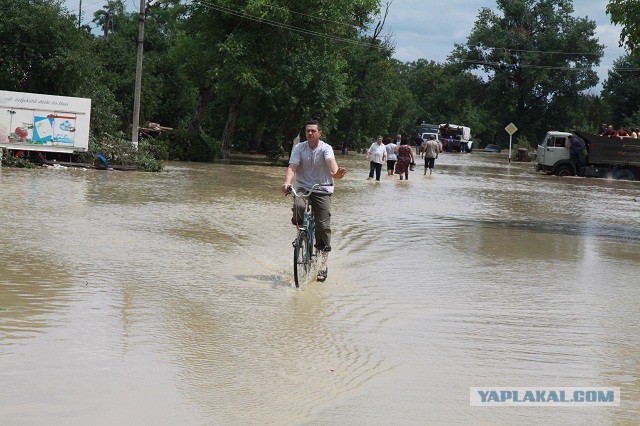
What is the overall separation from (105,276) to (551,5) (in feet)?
260

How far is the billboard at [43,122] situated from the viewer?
2655cm

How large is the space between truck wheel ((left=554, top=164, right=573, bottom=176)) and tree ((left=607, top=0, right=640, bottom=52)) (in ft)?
85.0

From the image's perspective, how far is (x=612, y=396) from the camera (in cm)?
546

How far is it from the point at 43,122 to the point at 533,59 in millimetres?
59277

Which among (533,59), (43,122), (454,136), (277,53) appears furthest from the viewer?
(454,136)

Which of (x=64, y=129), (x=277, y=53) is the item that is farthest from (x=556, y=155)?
(x=64, y=129)

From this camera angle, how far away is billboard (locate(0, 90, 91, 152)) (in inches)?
1045

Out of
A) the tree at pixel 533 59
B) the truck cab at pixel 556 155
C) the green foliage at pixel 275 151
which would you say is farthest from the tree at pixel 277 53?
the tree at pixel 533 59

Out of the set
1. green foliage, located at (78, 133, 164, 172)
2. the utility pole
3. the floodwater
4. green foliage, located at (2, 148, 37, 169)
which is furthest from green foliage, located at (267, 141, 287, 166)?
the floodwater

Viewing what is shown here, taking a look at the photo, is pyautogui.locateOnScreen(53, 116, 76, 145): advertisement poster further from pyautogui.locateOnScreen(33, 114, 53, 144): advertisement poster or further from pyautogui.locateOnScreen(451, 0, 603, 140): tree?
pyautogui.locateOnScreen(451, 0, 603, 140): tree

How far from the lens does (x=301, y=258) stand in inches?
353

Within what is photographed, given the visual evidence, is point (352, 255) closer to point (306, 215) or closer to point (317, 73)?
point (306, 215)

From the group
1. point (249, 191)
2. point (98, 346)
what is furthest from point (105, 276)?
point (249, 191)

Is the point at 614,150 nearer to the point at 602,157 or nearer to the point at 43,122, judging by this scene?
the point at 602,157
